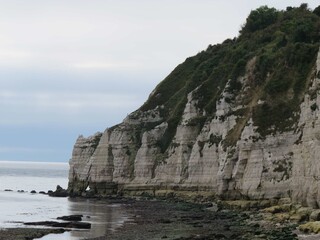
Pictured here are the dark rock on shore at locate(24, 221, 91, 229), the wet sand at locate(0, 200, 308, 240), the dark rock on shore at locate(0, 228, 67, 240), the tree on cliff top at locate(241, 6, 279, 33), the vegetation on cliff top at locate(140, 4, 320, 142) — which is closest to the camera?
the wet sand at locate(0, 200, 308, 240)

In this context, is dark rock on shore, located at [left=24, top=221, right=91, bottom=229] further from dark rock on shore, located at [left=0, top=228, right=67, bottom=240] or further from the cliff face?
the cliff face

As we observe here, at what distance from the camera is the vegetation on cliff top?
74.5m

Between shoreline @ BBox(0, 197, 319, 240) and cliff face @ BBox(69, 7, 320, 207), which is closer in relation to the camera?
shoreline @ BBox(0, 197, 319, 240)

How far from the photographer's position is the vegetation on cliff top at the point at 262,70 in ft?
244

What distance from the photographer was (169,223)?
6016cm

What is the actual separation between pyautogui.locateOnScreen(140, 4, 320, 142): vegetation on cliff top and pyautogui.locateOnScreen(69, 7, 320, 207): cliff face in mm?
152

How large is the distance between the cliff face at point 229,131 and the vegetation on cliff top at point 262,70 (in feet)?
0.50

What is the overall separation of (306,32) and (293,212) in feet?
157

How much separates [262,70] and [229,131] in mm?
9588

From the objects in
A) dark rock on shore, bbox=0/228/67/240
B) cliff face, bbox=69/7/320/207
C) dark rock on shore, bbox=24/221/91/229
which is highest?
cliff face, bbox=69/7/320/207

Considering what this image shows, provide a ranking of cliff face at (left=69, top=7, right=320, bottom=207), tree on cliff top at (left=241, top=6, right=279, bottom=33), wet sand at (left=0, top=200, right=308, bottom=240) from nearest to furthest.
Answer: wet sand at (left=0, top=200, right=308, bottom=240) < cliff face at (left=69, top=7, right=320, bottom=207) < tree on cliff top at (left=241, top=6, right=279, bottom=33)

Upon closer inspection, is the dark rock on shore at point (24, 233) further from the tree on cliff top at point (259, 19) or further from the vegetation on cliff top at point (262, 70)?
the tree on cliff top at point (259, 19)

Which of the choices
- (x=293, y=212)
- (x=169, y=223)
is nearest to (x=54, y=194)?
(x=169, y=223)

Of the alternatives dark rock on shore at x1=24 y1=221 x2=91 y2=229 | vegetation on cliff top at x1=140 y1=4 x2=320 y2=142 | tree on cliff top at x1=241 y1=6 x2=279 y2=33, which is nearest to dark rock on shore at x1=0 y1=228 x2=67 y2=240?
dark rock on shore at x1=24 y1=221 x2=91 y2=229
